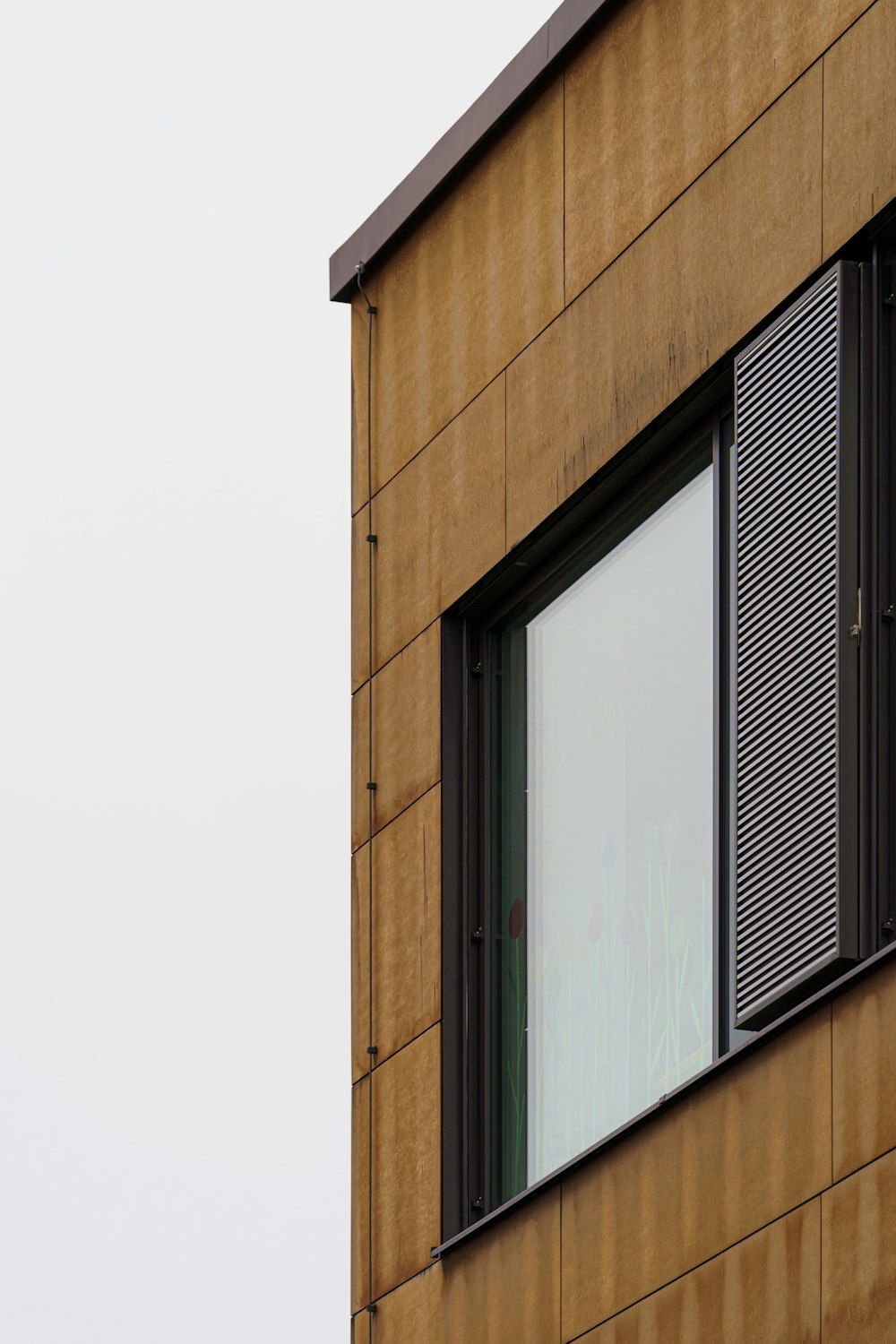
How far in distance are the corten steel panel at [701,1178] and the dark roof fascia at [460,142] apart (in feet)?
18.7

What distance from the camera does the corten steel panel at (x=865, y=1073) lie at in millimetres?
10914

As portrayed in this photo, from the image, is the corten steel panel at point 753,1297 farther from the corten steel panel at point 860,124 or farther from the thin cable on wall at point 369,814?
the corten steel panel at point 860,124

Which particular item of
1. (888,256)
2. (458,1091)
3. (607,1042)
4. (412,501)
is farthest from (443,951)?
(888,256)

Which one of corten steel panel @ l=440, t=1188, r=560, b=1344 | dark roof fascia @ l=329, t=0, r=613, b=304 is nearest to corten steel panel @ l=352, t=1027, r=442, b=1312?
corten steel panel @ l=440, t=1188, r=560, b=1344

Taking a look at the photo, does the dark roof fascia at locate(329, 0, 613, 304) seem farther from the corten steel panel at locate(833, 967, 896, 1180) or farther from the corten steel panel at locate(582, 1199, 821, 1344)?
the corten steel panel at locate(582, 1199, 821, 1344)

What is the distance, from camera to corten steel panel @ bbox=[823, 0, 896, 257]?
11.9 m

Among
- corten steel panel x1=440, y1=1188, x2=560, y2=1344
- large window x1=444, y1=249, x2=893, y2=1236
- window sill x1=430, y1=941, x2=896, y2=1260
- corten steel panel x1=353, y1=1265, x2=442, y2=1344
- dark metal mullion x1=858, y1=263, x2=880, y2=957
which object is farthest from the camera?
corten steel panel x1=353, y1=1265, x2=442, y2=1344

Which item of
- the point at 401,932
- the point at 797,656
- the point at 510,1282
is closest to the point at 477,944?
the point at 401,932

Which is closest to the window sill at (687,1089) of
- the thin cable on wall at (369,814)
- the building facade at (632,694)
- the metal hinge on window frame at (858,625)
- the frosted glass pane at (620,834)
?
the building facade at (632,694)

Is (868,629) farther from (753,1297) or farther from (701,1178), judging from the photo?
(753,1297)

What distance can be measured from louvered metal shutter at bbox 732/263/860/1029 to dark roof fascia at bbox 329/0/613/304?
288 cm

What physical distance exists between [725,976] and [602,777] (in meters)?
1.76

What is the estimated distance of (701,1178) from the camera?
A: 12273mm

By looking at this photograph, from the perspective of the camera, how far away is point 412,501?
16.6 meters
